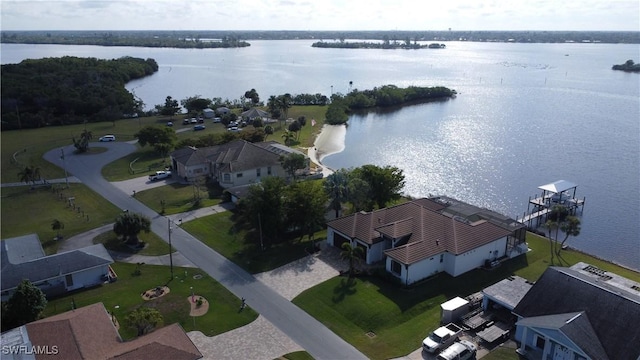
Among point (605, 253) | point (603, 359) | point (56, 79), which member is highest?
A: point (56, 79)

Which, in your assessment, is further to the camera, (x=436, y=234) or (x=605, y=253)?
(x=605, y=253)

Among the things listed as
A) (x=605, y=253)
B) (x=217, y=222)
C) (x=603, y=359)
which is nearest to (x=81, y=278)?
(x=217, y=222)

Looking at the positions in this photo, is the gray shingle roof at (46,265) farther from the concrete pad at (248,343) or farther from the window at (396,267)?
the window at (396,267)

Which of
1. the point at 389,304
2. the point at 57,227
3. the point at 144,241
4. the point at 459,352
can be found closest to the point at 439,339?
the point at 459,352

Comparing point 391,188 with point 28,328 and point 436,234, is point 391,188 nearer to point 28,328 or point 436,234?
point 436,234

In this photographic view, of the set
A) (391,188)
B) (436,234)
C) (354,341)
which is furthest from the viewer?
(391,188)

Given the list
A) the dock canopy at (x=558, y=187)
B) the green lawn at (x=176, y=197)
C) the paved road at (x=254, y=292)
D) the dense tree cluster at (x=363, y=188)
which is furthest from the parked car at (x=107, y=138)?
the dock canopy at (x=558, y=187)

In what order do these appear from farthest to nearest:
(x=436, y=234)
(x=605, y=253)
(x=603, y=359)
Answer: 1. (x=605, y=253)
2. (x=436, y=234)
3. (x=603, y=359)

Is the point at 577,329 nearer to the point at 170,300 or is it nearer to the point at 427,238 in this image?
the point at 427,238
